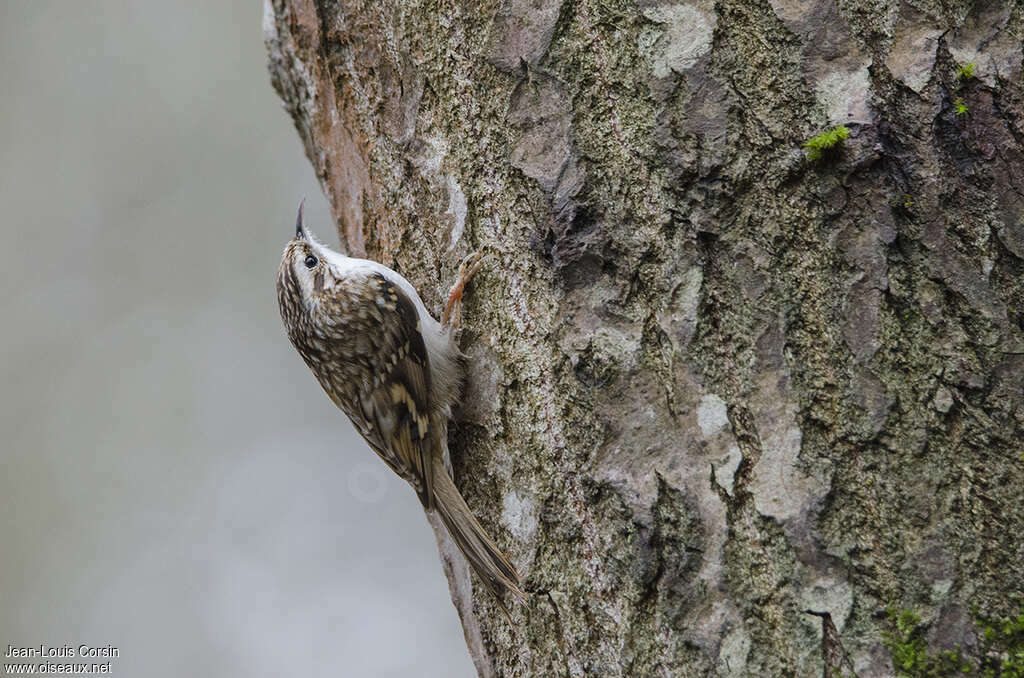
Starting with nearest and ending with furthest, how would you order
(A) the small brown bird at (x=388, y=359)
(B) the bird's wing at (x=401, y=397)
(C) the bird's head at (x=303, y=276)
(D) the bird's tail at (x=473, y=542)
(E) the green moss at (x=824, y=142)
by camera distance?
(E) the green moss at (x=824, y=142) < (D) the bird's tail at (x=473, y=542) < (A) the small brown bird at (x=388, y=359) < (B) the bird's wing at (x=401, y=397) < (C) the bird's head at (x=303, y=276)

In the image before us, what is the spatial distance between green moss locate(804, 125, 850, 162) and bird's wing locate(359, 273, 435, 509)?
3.22 feet

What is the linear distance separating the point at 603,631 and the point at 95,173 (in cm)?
433

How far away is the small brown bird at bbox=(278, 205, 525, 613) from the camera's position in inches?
70.4

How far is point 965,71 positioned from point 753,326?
1.50 feet

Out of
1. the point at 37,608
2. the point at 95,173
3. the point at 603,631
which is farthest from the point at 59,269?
the point at 603,631

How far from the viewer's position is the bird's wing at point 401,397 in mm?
2041

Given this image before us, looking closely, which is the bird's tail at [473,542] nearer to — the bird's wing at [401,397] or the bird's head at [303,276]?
the bird's wing at [401,397]

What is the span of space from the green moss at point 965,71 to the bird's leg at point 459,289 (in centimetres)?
81

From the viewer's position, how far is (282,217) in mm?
4605

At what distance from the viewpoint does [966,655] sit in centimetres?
118

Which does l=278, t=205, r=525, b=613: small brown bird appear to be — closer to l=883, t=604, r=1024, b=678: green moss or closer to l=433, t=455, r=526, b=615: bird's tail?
l=433, t=455, r=526, b=615: bird's tail

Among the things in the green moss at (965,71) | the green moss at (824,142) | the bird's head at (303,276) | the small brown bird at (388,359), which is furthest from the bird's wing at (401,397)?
the green moss at (965,71)

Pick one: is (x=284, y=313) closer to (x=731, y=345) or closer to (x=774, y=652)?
(x=731, y=345)

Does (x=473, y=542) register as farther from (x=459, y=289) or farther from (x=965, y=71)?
(x=965, y=71)
